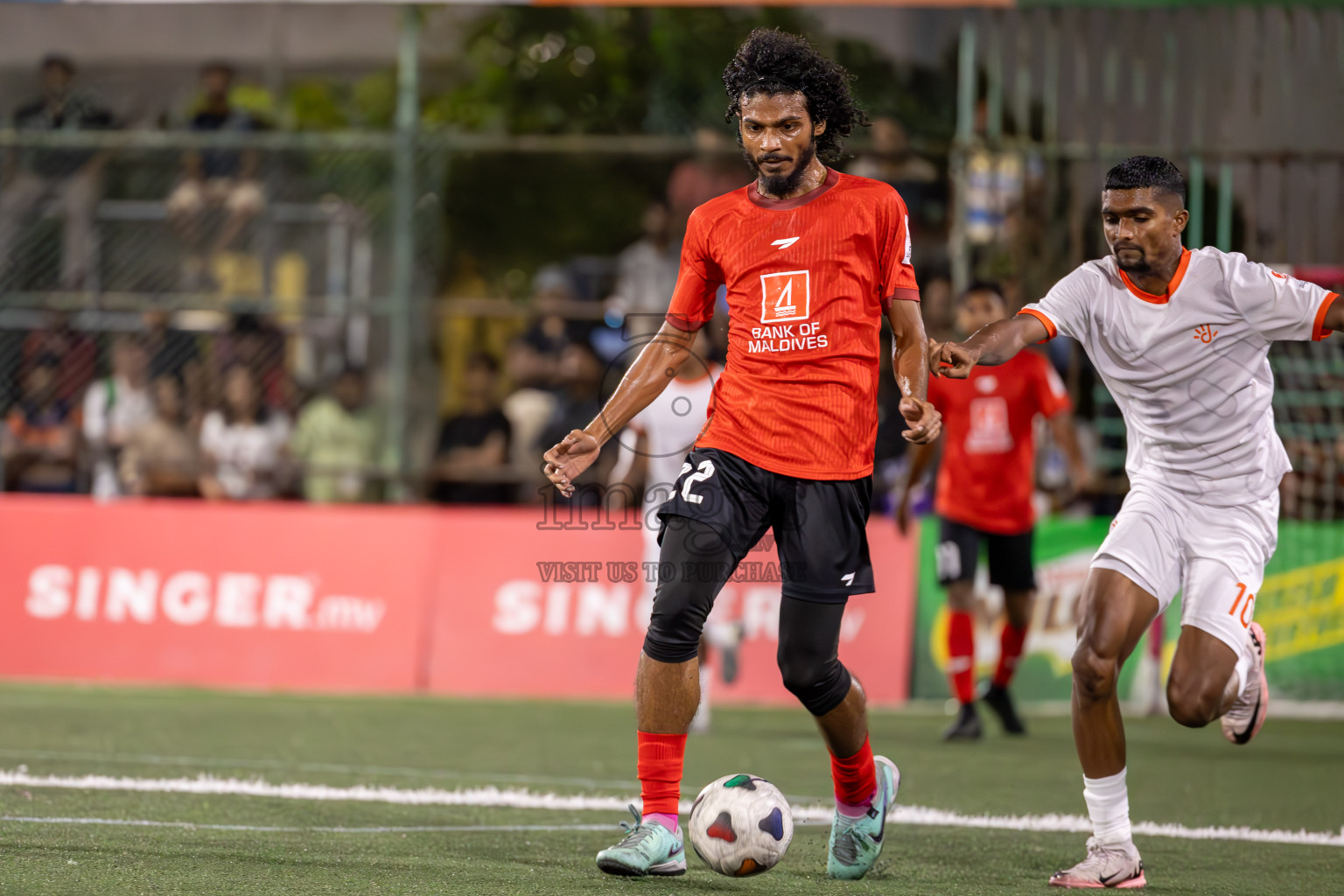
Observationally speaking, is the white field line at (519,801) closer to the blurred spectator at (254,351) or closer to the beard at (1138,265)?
the beard at (1138,265)

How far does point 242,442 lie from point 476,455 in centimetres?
180

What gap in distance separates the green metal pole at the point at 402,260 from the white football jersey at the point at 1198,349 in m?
7.86

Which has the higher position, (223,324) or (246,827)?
(223,324)

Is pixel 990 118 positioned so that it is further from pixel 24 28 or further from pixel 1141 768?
pixel 24 28

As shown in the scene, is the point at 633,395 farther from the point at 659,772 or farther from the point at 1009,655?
the point at 1009,655

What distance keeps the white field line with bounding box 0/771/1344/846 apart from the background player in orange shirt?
10.1 ft

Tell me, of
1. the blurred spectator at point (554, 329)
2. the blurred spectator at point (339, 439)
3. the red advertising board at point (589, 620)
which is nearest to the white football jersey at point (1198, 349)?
the red advertising board at point (589, 620)

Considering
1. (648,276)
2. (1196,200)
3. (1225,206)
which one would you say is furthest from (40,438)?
(1225,206)

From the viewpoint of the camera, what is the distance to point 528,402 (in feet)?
41.9

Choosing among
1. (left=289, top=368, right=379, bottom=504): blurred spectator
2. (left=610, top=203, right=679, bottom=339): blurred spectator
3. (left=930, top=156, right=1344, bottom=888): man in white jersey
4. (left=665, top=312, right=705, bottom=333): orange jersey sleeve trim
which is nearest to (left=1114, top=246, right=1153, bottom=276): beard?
(left=930, top=156, right=1344, bottom=888): man in white jersey

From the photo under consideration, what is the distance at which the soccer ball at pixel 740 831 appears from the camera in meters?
4.78

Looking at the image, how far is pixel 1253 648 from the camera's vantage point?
556 centimetres

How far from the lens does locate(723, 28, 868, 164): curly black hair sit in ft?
16.5

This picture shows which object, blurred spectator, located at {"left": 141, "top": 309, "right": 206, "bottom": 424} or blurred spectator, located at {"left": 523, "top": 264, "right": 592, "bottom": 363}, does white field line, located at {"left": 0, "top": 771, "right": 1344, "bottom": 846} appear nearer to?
blurred spectator, located at {"left": 523, "top": 264, "right": 592, "bottom": 363}
